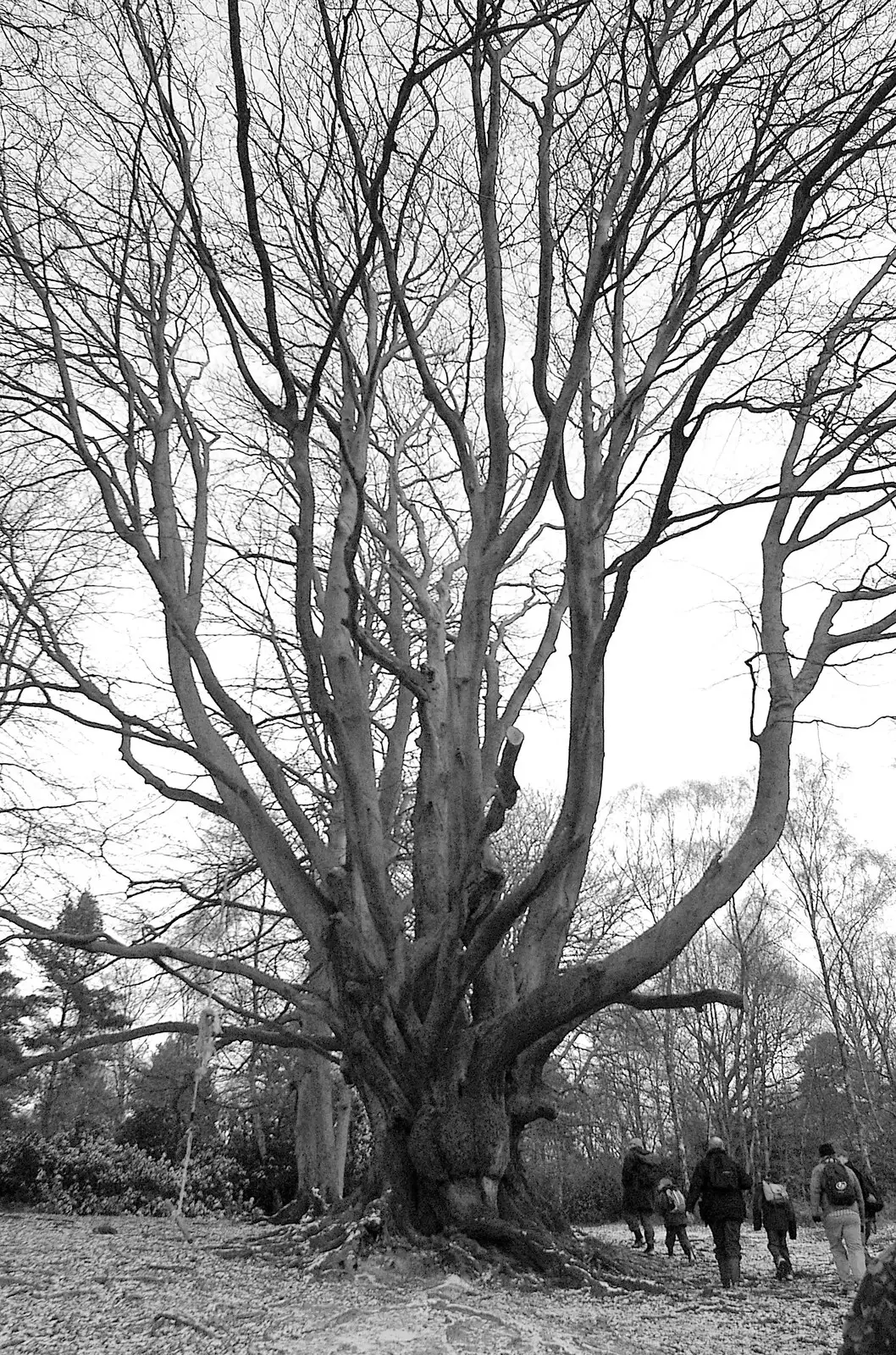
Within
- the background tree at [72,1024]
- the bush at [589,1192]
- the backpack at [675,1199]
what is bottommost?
the bush at [589,1192]

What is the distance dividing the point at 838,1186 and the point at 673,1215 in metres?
3.30

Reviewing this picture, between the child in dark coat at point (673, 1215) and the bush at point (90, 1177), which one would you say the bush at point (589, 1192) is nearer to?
the child in dark coat at point (673, 1215)

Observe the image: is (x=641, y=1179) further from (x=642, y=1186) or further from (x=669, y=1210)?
(x=669, y=1210)

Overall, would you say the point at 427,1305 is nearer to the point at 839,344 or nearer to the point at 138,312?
the point at 839,344

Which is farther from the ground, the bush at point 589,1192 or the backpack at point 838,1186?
the backpack at point 838,1186

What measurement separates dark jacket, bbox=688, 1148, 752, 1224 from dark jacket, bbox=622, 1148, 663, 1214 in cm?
250

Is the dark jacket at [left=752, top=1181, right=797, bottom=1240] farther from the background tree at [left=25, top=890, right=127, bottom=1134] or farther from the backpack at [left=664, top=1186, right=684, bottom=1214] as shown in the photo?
the background tree at [left=25, top=890, right=127, bottom=1134]

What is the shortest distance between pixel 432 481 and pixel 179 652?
4.08 meters

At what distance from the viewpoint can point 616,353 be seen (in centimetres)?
743

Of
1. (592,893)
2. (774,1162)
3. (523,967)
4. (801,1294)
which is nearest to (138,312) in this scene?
(523,967)

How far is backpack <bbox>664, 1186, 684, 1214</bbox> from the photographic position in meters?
9.00

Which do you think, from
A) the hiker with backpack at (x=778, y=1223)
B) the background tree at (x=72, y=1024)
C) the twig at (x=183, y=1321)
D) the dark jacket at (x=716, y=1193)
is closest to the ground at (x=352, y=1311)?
the twig at (x=183, y=1321)

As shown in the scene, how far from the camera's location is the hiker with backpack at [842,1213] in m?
6.25

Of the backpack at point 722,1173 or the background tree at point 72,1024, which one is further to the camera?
the background tree at point 72,1024
